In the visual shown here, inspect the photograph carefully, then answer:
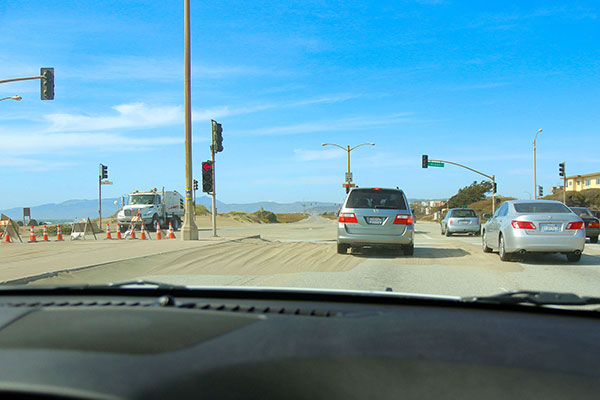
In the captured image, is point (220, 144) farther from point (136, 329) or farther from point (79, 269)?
point (136, 329)

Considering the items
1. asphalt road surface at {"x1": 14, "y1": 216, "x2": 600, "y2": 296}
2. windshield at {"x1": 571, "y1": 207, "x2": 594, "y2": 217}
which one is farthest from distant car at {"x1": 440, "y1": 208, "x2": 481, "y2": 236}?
asphalt road surface at {"x1": 14, "y1": 216, "x2": 600, "y2": 296}

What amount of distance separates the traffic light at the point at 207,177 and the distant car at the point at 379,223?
8619 mm

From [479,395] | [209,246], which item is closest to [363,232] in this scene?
[209,246]

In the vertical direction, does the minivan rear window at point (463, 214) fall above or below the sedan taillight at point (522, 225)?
below

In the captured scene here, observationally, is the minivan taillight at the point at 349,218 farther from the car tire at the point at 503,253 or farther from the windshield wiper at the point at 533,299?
the windshield wiper at the point at 533,299

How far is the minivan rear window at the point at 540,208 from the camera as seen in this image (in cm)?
1289

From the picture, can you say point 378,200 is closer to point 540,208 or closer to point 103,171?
point 540,208

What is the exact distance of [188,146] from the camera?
66.4ft

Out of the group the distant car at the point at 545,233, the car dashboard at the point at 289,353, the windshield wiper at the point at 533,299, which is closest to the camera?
the car dashboard at the point at 289,353

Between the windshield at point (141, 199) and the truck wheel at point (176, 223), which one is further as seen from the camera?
the truck wheel at point (176, 223)

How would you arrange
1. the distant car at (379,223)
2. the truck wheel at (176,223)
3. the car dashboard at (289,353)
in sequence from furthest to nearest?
the truck wheel at (176,223) → the distant car at (379,223) → the car dashboard at (289,353)

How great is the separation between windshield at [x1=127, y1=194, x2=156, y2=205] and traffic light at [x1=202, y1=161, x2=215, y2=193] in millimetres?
13991

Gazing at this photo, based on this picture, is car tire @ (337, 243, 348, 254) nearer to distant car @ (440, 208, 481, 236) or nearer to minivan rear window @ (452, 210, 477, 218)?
distant car @ (440, 208, 481, 236)

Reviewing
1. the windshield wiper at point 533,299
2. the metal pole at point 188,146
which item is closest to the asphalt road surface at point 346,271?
the metal pole at point 188,146
